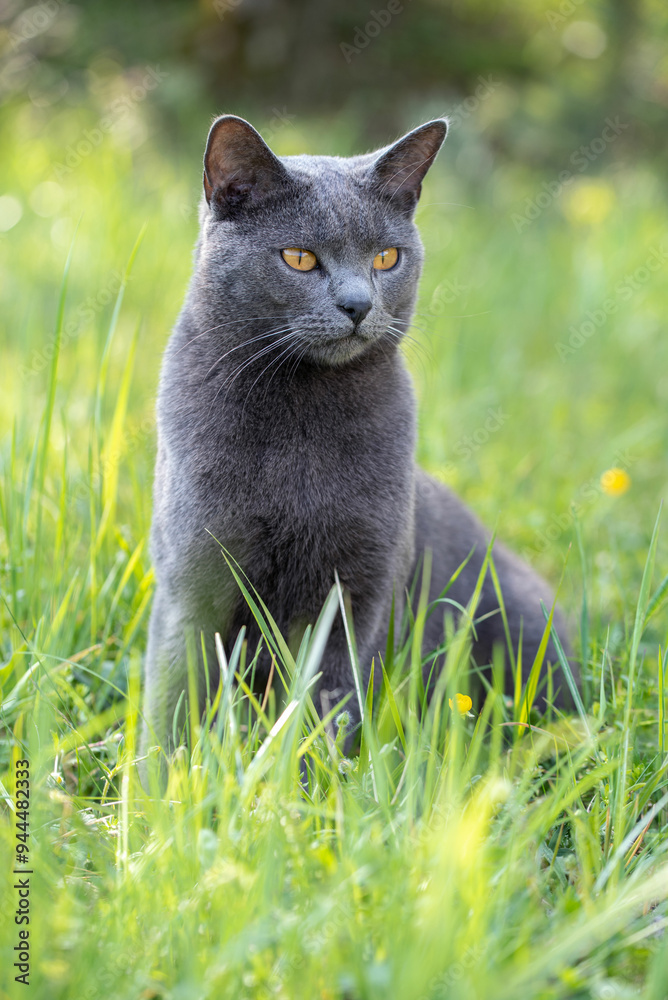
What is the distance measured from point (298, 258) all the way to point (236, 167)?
0.78 feet

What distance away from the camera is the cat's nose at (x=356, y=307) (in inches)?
62.4

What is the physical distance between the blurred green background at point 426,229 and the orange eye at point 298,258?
349mm

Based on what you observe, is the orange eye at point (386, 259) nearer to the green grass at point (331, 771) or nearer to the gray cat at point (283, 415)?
the gray cat at point (283, 415)

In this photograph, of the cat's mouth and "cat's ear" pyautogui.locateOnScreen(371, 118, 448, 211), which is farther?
"cat's ear" pyautogui.locateOnScreen(371, 118, 448, 211)

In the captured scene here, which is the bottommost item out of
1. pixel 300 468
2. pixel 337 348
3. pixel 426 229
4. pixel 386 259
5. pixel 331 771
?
pixel 331 771

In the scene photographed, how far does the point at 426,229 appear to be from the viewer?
10.2 feet

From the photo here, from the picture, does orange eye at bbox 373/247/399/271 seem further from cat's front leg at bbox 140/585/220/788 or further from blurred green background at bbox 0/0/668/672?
cat's front leg at bbox 140/585/220/788

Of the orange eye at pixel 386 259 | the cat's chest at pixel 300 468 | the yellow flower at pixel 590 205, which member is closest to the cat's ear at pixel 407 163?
the orange eye at pixel 386 259

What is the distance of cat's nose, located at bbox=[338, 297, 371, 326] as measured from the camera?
1584mm

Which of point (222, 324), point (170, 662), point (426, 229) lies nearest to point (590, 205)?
point (426, 229)

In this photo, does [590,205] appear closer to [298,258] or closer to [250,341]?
[298,258]

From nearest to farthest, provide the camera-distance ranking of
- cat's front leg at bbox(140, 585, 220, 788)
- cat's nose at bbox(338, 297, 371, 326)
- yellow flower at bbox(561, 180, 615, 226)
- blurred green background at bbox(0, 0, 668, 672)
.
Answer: cat's nose at bbox(338, 297, 371, 326) < cat's front leg at bbox(140, 585, 220, 788) < blurred green background at bbox(0, 0, 668, 672) < yellow flower at bbox(561, 180, 615, 226)

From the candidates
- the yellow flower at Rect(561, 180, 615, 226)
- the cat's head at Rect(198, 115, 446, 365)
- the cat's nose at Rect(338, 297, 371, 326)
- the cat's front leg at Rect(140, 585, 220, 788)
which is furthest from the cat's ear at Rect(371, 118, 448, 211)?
the yellow flower at Rect(561, 180, 615, 226)

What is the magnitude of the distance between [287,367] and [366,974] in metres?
1.10
